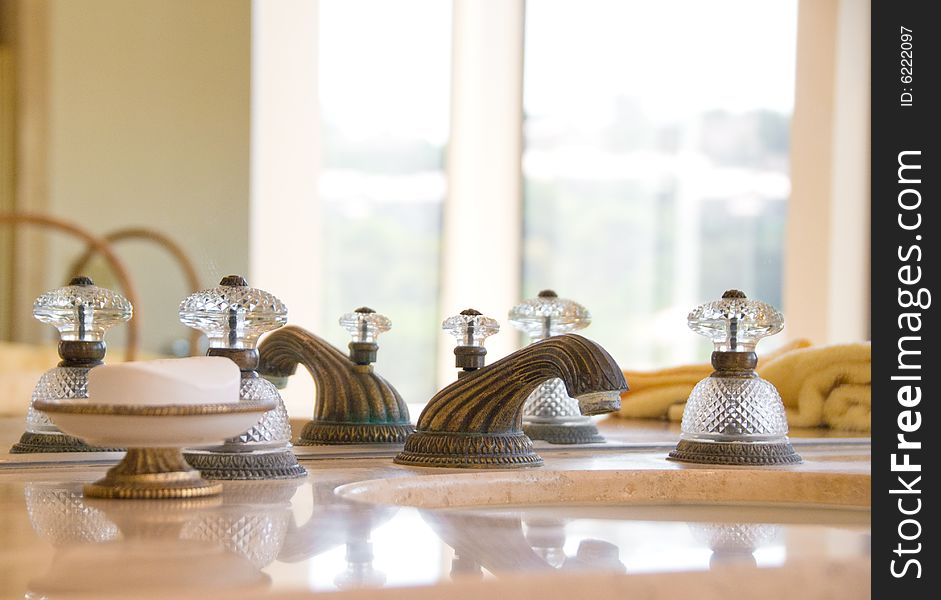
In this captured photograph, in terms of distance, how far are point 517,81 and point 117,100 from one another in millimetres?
434

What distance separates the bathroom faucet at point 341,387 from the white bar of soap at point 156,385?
1.02 feet

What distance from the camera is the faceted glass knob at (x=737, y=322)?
0.93 m

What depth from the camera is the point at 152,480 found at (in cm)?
66

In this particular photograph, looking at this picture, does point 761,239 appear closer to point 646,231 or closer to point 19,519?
point 646,231

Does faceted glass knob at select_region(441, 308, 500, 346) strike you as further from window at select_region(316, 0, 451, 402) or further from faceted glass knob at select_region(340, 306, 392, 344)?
window at select_region(316, 0, 451, 402)

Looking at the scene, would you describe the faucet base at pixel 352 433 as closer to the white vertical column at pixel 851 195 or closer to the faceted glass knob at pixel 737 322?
the faceted glass knob at pixel 737 322

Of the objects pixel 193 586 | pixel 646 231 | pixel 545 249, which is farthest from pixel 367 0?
pixel 193 586

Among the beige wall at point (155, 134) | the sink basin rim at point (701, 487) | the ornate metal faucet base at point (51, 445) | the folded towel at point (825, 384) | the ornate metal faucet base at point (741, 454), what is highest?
the beige wall at point (155, 134)

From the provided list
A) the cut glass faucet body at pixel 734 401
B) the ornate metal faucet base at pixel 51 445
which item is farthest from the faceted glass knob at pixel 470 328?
the ornate metal faucet base at pixel 51 445

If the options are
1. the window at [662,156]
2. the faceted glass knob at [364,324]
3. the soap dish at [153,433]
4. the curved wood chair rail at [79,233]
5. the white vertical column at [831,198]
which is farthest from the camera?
the white vertical column at [831,198]

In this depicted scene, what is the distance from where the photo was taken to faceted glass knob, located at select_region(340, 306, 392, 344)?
102cm

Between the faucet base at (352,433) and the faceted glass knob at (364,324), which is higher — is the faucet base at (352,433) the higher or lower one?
the lower one

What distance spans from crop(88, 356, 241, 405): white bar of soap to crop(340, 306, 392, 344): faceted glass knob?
1.16ft

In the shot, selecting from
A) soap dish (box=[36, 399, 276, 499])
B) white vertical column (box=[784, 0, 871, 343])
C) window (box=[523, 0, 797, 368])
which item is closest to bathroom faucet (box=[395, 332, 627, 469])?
soap dish (box=[36, 399, 276, 499])
